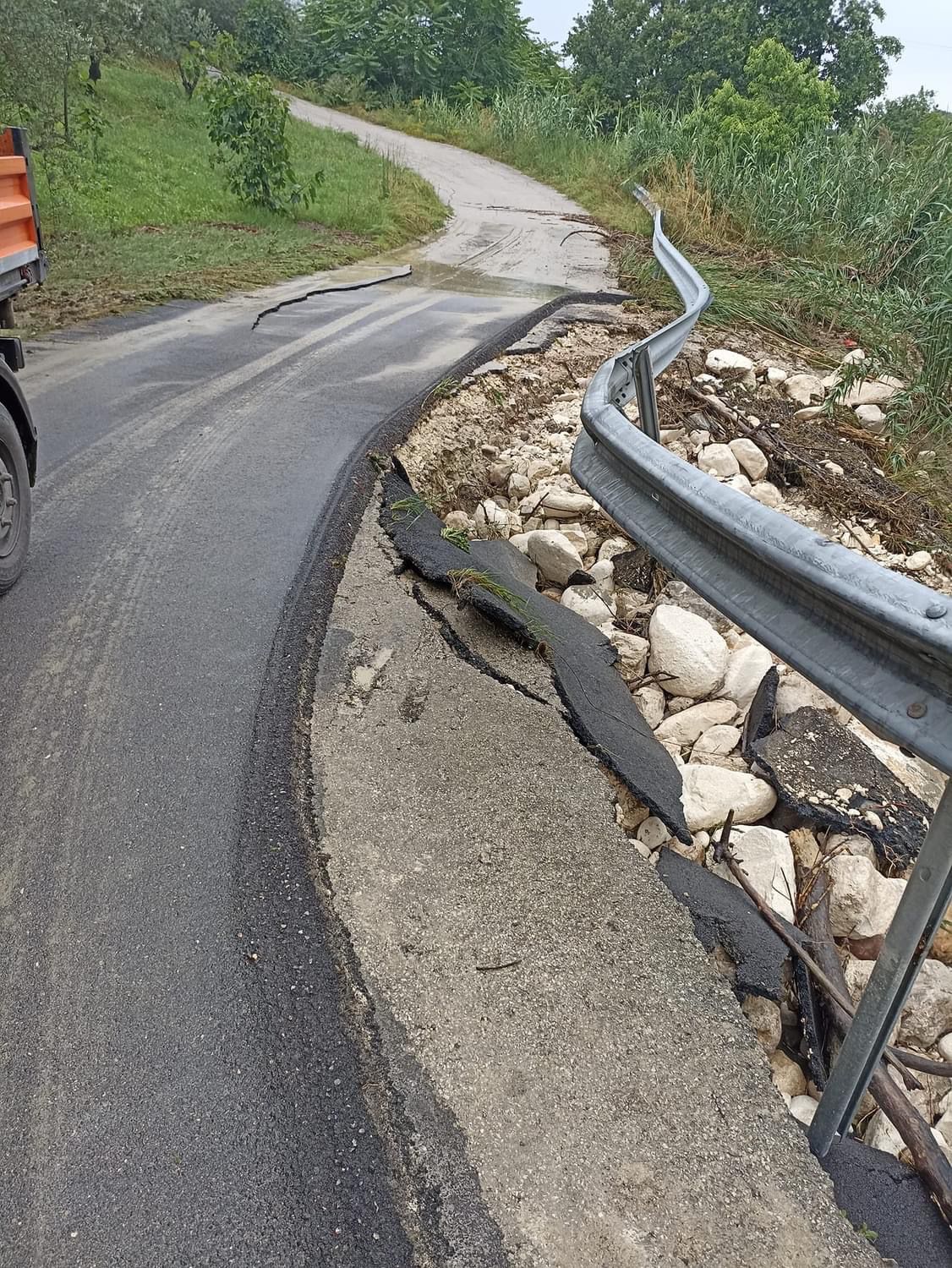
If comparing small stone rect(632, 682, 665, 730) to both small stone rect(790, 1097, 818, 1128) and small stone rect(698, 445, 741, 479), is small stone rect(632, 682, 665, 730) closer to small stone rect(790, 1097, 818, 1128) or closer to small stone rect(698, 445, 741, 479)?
small stone rect(790, 1097, 818, 1128)

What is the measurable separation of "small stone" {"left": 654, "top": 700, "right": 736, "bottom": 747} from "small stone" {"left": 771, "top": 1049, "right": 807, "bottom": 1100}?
1448 millimetres

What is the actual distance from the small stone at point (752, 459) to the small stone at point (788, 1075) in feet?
15.0

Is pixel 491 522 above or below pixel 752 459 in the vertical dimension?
below

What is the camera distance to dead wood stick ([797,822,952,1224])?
1.84 m

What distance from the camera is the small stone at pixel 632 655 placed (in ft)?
12.8

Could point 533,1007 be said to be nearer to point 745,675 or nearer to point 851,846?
point 851,846

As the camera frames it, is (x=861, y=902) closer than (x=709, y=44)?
Yes

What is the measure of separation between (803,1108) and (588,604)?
2.60 m

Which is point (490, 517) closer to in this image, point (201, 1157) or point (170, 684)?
point (170, 684)

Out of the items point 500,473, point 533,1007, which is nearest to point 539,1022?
point 533,1007

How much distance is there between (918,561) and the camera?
17.9 ft

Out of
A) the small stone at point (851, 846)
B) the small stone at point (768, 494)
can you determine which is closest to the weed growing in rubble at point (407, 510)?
the small stone at point (851, 846)

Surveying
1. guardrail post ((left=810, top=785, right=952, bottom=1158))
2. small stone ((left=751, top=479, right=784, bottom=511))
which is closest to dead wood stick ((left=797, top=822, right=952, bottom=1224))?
guardrail post ((left=810, top=785, right=952, bottom=1158))

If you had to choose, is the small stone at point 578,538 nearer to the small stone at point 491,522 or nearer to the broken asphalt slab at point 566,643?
the small stone at point 491,522
